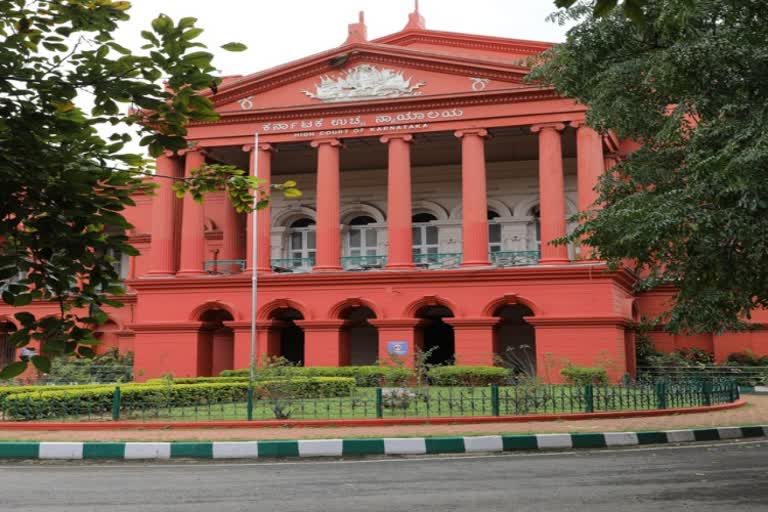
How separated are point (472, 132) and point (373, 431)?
1436 centimetres

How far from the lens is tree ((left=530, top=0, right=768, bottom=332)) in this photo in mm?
9133

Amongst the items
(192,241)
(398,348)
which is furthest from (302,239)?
(398,348)

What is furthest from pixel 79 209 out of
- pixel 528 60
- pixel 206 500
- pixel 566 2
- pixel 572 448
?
pixel 528 60

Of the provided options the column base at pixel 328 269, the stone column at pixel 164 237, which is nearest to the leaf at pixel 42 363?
the column base at pixel 328 269

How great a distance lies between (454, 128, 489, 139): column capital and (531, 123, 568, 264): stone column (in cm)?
160

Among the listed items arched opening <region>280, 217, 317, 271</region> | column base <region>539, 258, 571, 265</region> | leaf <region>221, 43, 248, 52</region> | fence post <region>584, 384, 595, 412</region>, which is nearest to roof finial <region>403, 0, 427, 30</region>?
arched opening <region>280, 217, 317, 271</region>

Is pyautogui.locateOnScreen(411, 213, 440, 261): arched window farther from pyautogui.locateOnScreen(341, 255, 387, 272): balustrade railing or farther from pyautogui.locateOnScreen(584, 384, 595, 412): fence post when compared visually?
pyautogui.locateOnScreen(584, 384, 595, 412): fence post

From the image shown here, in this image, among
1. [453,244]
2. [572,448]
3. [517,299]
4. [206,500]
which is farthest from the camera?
[453,244]

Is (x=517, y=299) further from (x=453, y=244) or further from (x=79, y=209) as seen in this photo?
(x=79, y=209)

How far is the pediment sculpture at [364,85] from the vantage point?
25.0 meters

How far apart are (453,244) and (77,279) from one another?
26109 millimetres

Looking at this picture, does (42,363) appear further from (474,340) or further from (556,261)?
(556,261)

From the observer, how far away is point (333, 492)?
7039 mm

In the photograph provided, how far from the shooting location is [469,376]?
21.4 m
